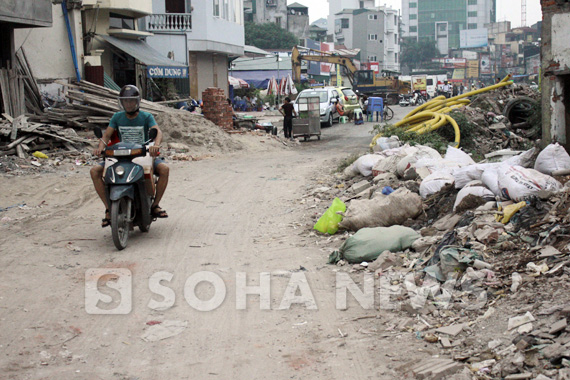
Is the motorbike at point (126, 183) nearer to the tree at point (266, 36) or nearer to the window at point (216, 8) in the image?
the window at point (216, 8)

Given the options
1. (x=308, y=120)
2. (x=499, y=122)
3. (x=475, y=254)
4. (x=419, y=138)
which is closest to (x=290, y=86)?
(x=308, y=120)

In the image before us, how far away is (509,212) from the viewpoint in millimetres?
6270

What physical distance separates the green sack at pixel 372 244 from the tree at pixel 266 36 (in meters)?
70.0

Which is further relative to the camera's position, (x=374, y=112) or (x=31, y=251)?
(x=374, y=112)

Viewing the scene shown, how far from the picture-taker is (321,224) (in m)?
7.86

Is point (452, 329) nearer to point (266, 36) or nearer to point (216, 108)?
point (216, 108)

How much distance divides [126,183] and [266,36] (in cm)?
7037

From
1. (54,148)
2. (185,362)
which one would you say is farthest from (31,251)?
(54,148)

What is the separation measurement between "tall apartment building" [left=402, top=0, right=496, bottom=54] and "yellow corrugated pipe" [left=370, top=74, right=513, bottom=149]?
137 meters

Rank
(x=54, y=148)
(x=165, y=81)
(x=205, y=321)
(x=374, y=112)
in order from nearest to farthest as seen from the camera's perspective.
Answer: (x=205, y=321) → (x=54, y=148) → (x=165, y=81) → (x=374, y=112)

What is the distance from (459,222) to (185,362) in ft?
12.1

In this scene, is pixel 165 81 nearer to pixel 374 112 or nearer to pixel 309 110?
pixel 309 110

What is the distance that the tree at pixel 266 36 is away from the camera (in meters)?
74.5

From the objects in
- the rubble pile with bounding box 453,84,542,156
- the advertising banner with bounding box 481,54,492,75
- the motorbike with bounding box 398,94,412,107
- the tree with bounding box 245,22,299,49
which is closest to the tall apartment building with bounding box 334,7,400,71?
the advertising banner with bounding box 481,54,492,75
